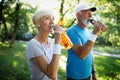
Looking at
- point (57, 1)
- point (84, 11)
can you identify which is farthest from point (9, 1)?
point (84, 11)

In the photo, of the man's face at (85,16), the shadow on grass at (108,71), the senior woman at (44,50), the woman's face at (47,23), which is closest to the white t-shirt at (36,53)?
the senior woman at (44,50)

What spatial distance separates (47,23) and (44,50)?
306 mm

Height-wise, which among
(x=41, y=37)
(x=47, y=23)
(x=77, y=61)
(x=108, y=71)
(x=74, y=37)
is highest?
(x=47, y=23)

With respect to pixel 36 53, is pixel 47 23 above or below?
above

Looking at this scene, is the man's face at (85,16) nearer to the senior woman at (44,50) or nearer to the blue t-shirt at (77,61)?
the blue t-shirt at (77,61)

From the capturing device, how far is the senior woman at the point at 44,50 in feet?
9.13

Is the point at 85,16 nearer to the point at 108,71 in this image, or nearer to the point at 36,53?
the point at 36,53

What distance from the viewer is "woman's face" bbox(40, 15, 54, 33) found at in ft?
9.85

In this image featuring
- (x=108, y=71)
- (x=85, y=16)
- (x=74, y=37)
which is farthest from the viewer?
(x=108, y=71)

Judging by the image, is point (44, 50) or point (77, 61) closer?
point (44, 50)

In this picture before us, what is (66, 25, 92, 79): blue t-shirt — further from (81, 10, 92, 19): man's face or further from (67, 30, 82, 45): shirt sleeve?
(81, 10, 92, 19): man's face

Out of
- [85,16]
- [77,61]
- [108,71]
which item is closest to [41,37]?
[77,61]

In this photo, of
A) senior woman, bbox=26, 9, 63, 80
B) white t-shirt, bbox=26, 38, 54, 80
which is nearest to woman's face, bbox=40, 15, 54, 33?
senior woman, bbox=26, 9, 63, 80

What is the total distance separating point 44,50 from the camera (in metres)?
3.00
